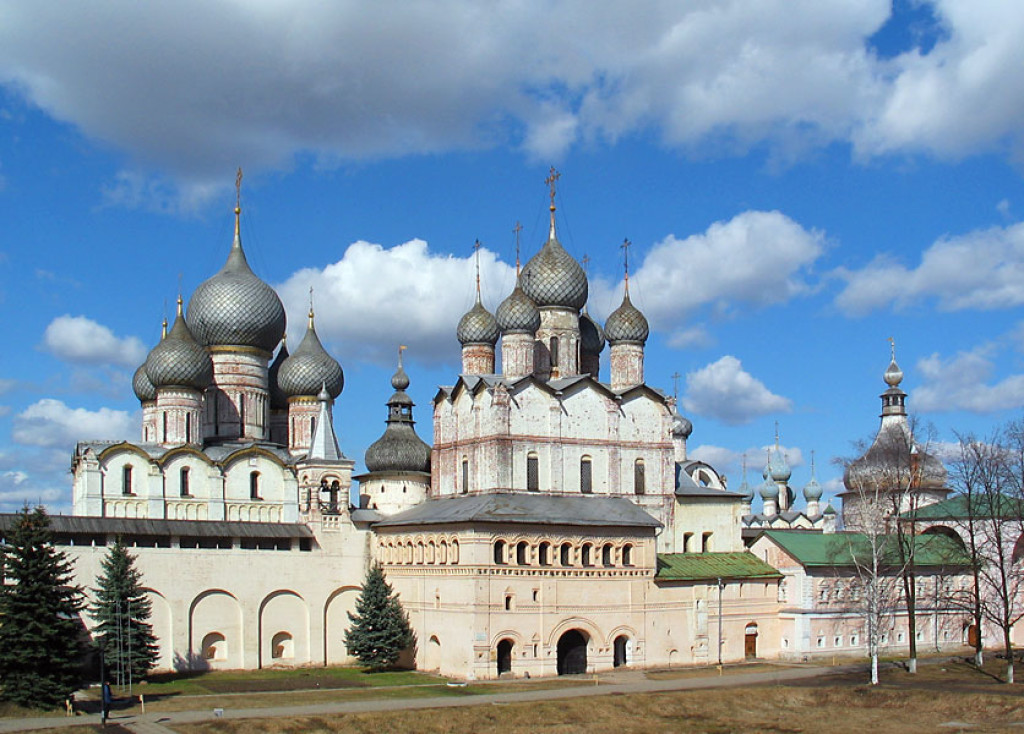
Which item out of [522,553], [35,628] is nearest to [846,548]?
[522,553]

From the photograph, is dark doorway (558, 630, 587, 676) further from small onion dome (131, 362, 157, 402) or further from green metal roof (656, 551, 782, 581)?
small onion dome (131, 362, 157, 402)

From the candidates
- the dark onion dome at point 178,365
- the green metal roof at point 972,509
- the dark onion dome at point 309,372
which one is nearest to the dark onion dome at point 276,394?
the dark onion dome at point 309,372

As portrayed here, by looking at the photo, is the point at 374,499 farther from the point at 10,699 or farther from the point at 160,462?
the point at 10,699

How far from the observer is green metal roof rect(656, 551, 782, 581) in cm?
4278

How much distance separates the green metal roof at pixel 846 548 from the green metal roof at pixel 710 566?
1.16 meters

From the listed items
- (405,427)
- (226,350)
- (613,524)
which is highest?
(226,350)

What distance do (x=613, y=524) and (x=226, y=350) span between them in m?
18.8

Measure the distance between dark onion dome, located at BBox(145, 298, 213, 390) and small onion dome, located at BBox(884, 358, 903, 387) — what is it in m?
33.7

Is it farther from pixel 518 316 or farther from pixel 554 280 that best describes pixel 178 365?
pixel 554 280

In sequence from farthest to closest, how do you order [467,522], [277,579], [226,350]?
[226,350]
[277,579]
[467,522]

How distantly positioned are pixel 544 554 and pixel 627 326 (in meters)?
12.1

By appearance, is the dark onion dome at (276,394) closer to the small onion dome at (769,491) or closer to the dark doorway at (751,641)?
the dark doorway at (751,641)

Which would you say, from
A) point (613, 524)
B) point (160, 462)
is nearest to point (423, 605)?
point (613, 524)

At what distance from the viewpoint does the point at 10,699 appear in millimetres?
30984
